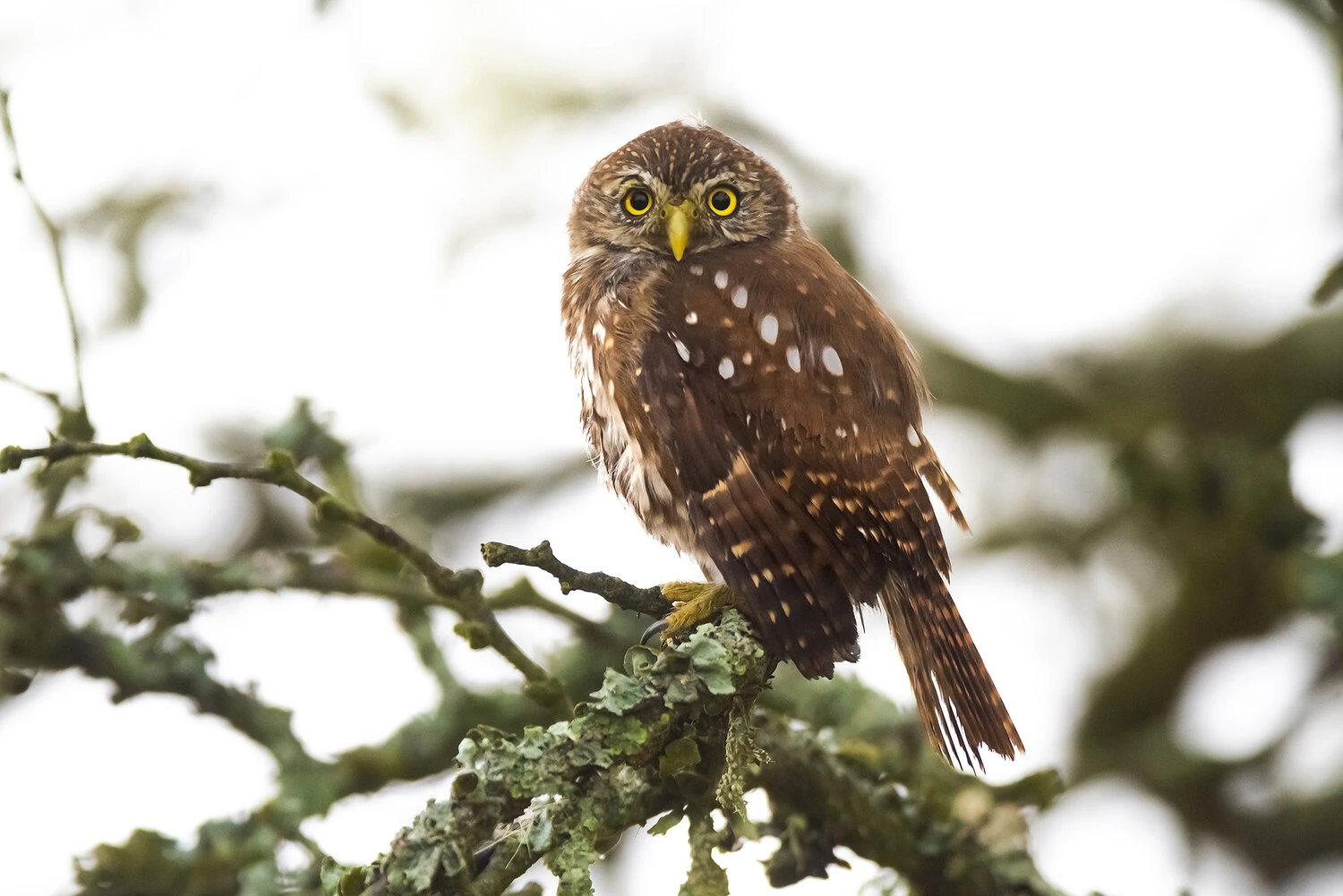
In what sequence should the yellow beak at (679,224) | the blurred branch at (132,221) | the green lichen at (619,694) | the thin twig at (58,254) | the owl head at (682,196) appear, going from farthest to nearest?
the blurred branch at (132,221), the owl head at (682,196), the yellow beak at (679,224), the thin twig at (58,254), the green lichen at (619,694)

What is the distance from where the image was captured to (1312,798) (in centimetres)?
457

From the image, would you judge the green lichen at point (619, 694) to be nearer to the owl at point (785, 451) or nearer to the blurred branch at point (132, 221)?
the owl at point (785, 451)

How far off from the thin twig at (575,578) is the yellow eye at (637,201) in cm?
160

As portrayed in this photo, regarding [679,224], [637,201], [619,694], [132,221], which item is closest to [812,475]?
[619,694]

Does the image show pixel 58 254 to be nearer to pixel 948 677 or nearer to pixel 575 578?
pixel 575 578

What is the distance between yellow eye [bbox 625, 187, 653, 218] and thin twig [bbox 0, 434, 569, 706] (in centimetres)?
168

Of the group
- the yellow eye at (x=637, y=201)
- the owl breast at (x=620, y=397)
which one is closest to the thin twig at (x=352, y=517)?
the owl breast at (x=620, y=397)

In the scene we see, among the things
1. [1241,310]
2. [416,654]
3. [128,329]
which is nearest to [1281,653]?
[1241,310]

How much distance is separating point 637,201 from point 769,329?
999mm

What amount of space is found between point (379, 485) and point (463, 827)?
3.24 metres

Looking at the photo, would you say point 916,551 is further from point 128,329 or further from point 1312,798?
point 128,329

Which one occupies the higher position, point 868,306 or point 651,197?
point 651,197

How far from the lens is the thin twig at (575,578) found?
209 cm

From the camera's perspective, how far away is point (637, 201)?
13.5 ft
